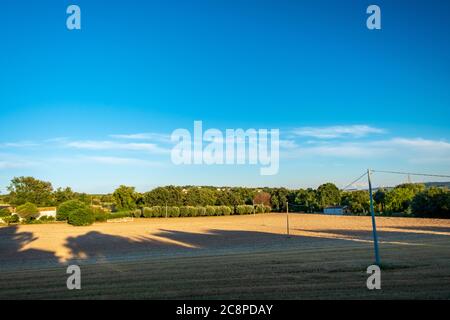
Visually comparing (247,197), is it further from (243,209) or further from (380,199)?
(380,199)

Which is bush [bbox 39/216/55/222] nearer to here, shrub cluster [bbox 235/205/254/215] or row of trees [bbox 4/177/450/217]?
row of trees [bbox 4/177/450/217]

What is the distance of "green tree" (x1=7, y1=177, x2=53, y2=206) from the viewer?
8438cm

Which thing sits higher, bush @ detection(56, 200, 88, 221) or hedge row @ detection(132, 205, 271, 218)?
bush @ detection(56, 200, 88, 221)

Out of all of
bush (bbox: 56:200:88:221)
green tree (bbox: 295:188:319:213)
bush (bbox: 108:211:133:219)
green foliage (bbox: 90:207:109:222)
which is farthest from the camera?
green tree (bbox: 295:188:319:213)

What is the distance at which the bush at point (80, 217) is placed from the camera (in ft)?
172

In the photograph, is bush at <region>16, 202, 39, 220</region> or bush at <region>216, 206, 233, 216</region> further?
bush at <region>216, 206, 233, 216</region>

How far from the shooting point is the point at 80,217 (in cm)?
5284

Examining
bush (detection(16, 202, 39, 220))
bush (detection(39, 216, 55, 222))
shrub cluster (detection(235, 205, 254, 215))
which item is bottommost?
shrub cluster (detection(235, 205, 254, 215))

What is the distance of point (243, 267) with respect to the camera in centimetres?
1548

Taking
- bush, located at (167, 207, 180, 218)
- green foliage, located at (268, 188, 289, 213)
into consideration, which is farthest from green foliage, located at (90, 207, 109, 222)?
green foliage, located at (268, 188, 289, 213)

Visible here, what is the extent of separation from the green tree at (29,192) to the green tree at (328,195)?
6916 cm

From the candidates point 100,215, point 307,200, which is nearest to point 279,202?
point 307,200
